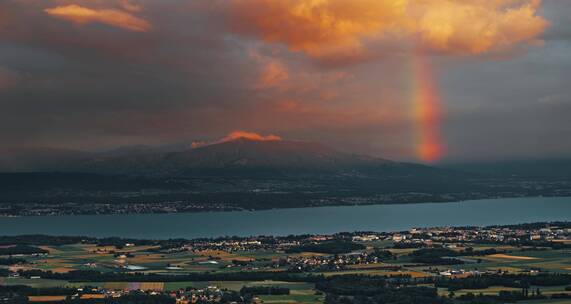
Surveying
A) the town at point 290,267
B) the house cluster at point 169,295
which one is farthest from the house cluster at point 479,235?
the house cluster at point 169,295

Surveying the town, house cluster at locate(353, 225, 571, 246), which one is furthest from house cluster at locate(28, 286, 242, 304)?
house cluster at locate(353, 225, 571, 246)

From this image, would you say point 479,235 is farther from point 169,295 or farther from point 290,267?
point 169,295

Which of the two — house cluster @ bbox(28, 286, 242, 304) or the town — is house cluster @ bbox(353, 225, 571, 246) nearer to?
the town

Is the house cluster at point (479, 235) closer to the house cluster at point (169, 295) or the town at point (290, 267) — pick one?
the town at point (290, 267)

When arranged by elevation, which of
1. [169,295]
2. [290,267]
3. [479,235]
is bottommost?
[169,295]

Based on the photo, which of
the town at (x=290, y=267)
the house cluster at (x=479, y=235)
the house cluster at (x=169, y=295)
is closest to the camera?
the house cluster at (x=169, y=295)

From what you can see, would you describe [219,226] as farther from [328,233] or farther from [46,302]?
[46,302]

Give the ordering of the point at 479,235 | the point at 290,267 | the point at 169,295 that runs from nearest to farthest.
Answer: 1. the point at 169,295
2. the point at 290,267
3. the point at 479,235

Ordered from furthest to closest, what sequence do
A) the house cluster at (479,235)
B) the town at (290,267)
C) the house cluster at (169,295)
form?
1. the house cluster at (479,235)
2. the town at (290,267)
3. the house cluster at (169,295)

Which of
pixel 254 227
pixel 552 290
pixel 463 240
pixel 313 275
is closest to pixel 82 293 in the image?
pixel 313 275

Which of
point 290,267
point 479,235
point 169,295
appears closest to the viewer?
point 169,295

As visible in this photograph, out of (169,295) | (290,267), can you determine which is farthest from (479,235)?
(169,295)
